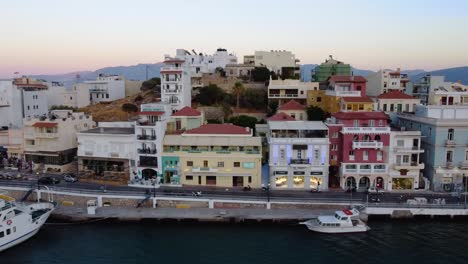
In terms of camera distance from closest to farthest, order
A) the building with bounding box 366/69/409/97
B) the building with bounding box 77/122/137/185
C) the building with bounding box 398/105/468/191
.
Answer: the building with bounding box 398/105/468/191 < the building with bounding box 77/122/137/185 < the building with bounding box 366/69/409/97

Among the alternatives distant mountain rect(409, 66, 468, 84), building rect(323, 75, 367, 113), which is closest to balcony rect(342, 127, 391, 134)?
building rect(323, 75, 367, 113)

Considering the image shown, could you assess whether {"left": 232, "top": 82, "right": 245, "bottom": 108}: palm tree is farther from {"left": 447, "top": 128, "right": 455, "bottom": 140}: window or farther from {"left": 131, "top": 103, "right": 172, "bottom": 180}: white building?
{"left": 447, "top": 128, "right": 455, "bottom": 140}: window

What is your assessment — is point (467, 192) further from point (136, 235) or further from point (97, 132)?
point (97, 132)

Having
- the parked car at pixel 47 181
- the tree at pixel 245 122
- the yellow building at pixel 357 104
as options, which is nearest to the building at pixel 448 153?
the yellow building at pixel 357 104

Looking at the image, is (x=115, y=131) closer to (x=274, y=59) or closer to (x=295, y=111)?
(x=295, y=111)

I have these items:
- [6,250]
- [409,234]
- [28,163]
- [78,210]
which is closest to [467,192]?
[409,234]
